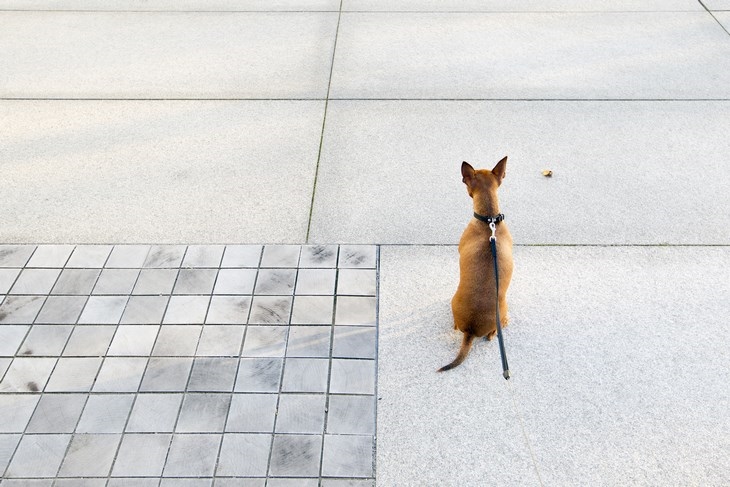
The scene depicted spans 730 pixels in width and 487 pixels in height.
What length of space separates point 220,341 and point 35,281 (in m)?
1.38

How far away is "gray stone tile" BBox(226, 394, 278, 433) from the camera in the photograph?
343 cm

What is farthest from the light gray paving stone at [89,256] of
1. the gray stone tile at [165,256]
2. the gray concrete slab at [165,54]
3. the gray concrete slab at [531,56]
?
the gray concrete slab at [531,56]

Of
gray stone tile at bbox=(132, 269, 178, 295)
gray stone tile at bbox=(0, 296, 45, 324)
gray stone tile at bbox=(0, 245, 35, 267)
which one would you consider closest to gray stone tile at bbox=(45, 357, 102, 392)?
gray stone tile at bbox=(0, 296, 45, 324)

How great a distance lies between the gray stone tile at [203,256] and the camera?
4.41 meters

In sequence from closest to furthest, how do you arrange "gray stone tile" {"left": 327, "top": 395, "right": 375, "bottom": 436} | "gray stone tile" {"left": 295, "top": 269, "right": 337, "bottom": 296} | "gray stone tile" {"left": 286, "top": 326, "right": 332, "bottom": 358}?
1. "gray stone tile" {"left": 327, "top": 395, "right": 375, "bottom": 436}
2. "gray stone tile" {"left": 286, "top": 326, "right": 332, "bottom": 358}
3. "gray stone tile" {"left": 295, "top": 269, "right": 337, "bottom": 296}

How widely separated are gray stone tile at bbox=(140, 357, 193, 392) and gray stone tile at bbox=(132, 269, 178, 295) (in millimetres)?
569

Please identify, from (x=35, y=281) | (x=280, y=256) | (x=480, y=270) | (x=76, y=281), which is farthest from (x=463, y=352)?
(x=35, y=281)

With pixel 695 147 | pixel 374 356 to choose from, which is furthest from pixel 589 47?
pixel 374 356

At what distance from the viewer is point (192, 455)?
3.32m

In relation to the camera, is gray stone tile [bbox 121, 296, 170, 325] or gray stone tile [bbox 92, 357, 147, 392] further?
gray stone tile [bbox 121, 296, 170, 325]

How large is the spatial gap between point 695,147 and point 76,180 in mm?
4917

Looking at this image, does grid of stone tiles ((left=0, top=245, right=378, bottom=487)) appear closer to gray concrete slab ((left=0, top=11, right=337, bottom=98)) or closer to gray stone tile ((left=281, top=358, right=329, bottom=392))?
gray stone tile ((left=281, top=358, right=329, bottom=392))

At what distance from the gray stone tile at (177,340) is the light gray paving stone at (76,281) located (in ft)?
2.19

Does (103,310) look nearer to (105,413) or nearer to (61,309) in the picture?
(61,309)
